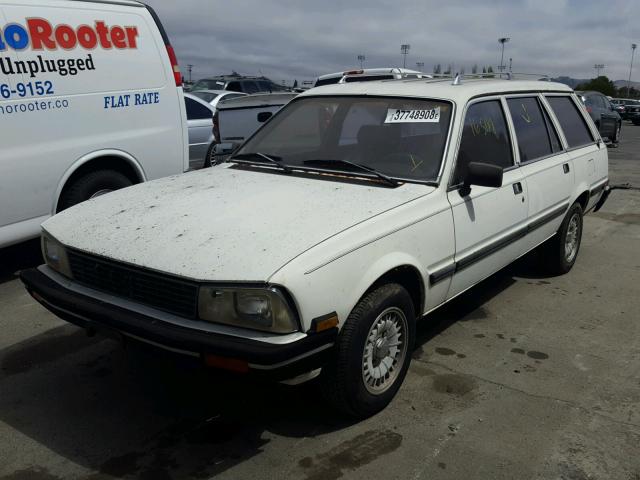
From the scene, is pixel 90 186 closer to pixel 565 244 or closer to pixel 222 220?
pixel 222 220

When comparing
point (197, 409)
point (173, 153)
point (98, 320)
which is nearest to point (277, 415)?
point (197, 409)

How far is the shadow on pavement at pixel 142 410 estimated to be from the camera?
2.76 metres

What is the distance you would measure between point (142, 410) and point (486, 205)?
233 cm

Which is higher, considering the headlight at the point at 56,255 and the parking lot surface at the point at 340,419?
the headlight at the point at 56,255

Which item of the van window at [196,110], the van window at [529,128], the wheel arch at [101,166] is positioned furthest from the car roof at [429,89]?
the van window at [196,110]

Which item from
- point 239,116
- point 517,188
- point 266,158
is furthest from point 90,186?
point 239,116

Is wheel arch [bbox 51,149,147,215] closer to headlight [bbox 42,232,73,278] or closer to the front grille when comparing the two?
headlight [bbox 42,232,73,278]

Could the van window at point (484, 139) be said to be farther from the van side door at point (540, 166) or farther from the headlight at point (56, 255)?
the headlight at point (56, 255)

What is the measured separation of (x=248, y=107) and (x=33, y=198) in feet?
15.2

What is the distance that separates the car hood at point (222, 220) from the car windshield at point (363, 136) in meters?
0.21

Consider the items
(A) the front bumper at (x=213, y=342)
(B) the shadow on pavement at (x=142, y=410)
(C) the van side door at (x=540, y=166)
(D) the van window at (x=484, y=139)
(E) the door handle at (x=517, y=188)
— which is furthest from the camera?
(C) the van side door at (x=540, y=166)

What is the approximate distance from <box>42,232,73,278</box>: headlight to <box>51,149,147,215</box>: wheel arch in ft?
6.62

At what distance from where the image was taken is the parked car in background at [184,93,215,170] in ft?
30.0

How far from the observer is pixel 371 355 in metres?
3.02
